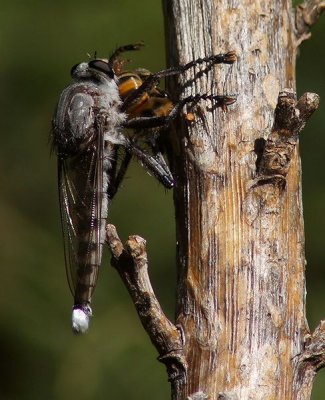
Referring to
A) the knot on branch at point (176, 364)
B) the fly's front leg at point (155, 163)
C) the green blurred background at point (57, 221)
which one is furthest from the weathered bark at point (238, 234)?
the green blurred background at point (57, 221)

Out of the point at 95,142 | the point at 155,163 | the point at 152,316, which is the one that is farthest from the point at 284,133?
the point at 95,142

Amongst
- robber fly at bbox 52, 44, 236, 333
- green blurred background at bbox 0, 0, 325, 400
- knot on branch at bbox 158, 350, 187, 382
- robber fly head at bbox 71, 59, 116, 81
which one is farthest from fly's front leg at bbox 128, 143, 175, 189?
green blurred background at bbox 0, 0, 325, 400

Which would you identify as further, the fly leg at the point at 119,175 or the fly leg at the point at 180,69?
the fly leg at the point at 119,175

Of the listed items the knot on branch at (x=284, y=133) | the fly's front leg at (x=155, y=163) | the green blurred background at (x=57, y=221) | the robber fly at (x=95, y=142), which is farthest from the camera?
the green blurred background at (x=57, y=221)

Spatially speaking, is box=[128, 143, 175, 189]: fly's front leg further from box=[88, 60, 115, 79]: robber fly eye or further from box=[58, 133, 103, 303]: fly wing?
box=[88, 60, 115, 79]: robber fly eye

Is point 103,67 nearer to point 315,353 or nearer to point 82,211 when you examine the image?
point 82,211

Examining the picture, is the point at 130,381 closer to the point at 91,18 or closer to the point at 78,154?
the point at 78,154

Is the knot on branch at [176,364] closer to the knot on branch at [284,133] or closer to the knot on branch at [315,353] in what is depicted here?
the knot on branch at [315,353]

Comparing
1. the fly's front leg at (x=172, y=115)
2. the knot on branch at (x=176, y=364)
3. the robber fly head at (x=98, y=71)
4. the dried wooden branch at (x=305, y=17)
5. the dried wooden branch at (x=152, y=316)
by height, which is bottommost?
the knot on branch at (x=176, y=364)
